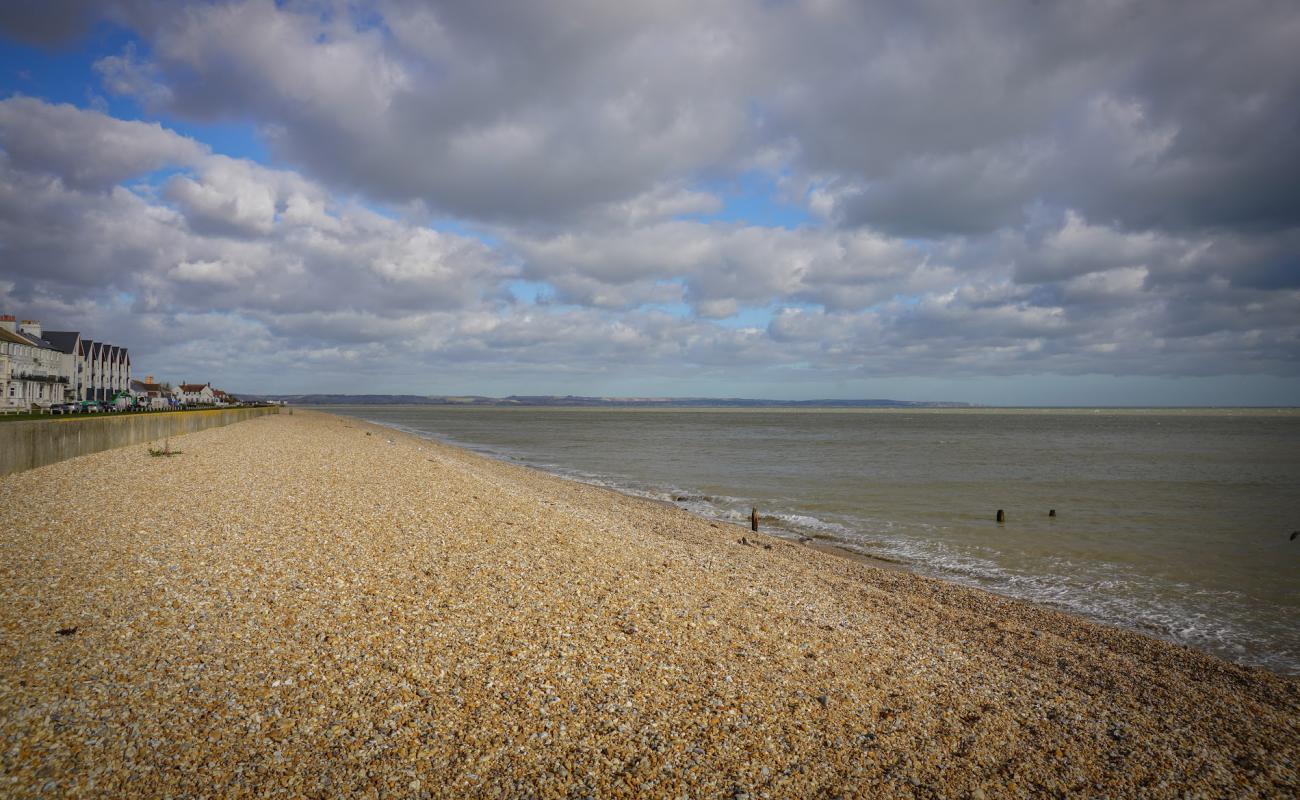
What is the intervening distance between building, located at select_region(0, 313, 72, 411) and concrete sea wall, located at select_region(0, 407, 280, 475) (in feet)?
74.1

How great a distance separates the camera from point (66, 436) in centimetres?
1866

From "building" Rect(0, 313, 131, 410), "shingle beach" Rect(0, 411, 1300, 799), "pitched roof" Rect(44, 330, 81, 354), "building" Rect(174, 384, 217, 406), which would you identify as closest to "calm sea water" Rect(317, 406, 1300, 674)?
"shingle beach" Rect(0, 411, 1300, 799)

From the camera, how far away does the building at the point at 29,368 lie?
4225cm

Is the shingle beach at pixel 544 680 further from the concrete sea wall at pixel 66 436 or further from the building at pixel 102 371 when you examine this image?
the building at pixel 102 371

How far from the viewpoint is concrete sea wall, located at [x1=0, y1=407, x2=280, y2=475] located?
1606 cm

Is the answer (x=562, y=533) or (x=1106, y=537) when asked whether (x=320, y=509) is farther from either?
(x=1106, y=537)

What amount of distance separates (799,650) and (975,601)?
17.8ft

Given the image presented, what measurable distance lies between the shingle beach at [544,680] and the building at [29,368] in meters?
46.1

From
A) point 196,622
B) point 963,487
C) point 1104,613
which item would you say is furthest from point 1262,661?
point 963,487

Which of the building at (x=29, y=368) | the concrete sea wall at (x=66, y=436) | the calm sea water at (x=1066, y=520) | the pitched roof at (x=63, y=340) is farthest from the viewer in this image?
the pitched roof at (x=63, y=340)

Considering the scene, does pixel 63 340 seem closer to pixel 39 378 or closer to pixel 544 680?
pixel 39 378

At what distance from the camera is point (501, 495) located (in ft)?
49.4

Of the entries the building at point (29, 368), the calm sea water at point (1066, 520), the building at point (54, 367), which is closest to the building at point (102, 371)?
the building at point (54, 367)

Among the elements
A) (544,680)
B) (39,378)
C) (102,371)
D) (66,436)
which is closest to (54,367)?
(39,378)
